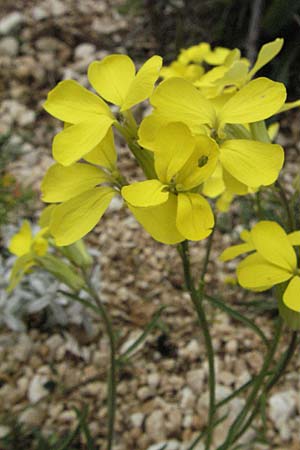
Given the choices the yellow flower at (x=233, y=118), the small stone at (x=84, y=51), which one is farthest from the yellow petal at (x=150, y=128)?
the small stone at (x=84, y=51)

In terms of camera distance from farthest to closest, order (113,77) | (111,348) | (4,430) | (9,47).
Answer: (9,47) → (4,430) → (111,348) → (113,77)

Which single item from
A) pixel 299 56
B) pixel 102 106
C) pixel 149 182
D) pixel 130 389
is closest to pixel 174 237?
pixel 149 182

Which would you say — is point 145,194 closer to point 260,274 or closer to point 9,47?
point 260,274

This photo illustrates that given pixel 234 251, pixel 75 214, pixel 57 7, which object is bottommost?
pixel 57 7

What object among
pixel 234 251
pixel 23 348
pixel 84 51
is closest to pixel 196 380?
pixel 23 348

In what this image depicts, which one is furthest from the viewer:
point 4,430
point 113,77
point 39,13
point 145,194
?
point 39,13

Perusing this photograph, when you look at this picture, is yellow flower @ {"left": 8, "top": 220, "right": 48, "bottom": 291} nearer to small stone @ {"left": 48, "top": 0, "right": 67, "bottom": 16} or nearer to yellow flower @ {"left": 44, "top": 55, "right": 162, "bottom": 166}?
yellow flower @ {"left": 44, "top": 55, "right": 162, "bottom": 166}

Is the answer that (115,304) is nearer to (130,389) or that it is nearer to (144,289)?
(144,289)

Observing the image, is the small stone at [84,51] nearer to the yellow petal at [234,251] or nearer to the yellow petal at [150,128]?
the yellow petal at [234,251]
